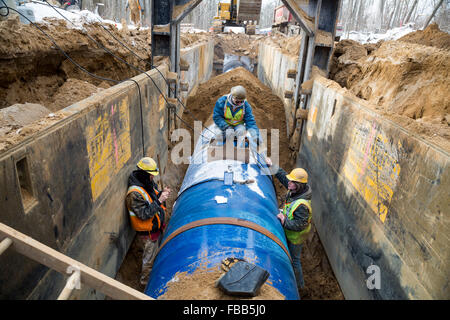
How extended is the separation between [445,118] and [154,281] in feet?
13.7

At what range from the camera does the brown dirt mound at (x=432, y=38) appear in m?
6.11

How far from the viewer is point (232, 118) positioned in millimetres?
6168

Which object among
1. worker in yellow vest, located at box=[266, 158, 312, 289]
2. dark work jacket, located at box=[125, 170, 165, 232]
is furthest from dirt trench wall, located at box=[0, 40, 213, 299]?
worker in yellow vest, located at box=[266, 158, 312, 289]

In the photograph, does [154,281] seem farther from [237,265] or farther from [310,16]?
Result: [310,16]

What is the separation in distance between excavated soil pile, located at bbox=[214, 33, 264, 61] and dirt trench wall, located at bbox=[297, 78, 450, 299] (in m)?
18.4

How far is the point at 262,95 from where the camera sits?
1131 cm

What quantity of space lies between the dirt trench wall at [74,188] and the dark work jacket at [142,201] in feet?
0.70

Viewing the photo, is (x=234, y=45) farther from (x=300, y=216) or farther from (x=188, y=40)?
(x=300, y=216)

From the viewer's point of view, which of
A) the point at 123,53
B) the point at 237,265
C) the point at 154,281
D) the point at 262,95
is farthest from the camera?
the point at 262,95

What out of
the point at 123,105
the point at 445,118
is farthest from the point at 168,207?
the point at 445,118

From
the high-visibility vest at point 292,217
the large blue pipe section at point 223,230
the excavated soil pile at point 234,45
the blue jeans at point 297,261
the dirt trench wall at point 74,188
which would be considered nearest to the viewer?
the dirt trench wall at point 74,188

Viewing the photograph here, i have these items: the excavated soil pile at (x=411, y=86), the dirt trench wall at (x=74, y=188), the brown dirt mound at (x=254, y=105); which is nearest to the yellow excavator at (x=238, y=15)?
the brown dirt mound at (x=254, y=105)

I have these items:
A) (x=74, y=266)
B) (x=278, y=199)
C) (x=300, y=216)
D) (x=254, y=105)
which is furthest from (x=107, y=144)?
(x=254, y=105)

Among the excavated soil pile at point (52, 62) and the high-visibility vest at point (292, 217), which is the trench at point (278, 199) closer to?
the high-visibility vest at point (292, 217)
